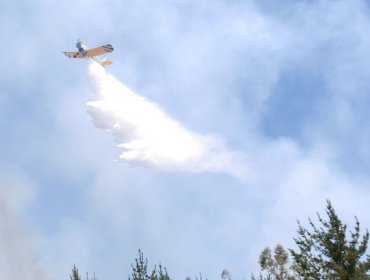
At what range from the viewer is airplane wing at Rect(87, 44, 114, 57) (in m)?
58.5

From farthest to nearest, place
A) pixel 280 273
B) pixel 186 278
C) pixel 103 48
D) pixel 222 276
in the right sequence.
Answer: pixel 186 278 < pixel 222 276 < pixel 280 273 < pixel 103 48

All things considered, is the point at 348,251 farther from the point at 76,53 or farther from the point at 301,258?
the point at 76,53

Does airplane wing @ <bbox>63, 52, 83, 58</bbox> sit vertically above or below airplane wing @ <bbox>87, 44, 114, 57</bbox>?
above

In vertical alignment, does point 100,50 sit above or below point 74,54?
below

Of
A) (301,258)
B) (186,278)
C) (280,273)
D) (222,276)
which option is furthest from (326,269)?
(186,278)

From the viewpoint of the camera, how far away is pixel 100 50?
194ft

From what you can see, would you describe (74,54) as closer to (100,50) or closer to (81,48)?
(81,48)

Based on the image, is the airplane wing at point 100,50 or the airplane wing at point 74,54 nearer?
the airplane wing at point 100,50

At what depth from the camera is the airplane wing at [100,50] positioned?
2302 inches

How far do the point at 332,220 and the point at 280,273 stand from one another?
5804 cm

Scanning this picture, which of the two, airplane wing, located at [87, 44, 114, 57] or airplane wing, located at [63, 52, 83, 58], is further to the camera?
airplane wing, located at [63, 52, 83, 58]

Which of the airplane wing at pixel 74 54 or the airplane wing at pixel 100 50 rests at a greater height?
the airplane wing at pixel 74 54

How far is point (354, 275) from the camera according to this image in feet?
60.2

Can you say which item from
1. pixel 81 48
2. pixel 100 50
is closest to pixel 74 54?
pixel 81 48
